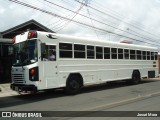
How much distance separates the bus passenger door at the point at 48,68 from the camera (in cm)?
1170

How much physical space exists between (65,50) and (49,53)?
106 centimetres

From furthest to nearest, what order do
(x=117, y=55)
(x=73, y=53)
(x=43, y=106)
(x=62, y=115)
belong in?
1. (x=117, y=55)
2. (x=73, y=53)
3. (x=43, y=106)
4. (x=62, y=115)

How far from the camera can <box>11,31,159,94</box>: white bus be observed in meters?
11.6

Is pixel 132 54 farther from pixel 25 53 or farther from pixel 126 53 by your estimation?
pixel 25 53

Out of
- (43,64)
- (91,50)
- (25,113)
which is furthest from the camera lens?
(91,50)

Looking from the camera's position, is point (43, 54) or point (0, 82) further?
point (0, 82)

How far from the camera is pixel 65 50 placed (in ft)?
42.4

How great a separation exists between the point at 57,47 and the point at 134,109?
16.9ft

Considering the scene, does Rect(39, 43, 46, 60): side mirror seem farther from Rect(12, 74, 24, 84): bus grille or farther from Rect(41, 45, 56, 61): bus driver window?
Rect(12, 74, 24, 84): bus grille

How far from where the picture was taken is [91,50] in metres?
14.5

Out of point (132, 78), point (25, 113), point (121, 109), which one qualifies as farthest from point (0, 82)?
point (121, 109)

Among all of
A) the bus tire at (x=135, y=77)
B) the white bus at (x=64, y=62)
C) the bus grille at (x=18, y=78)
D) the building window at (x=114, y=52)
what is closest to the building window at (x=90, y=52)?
the white bus at (x=64, y=62)

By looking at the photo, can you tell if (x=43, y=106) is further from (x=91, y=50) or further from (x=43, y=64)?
(x=91, y=50)

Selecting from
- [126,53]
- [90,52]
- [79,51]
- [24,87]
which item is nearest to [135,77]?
[126,53]
